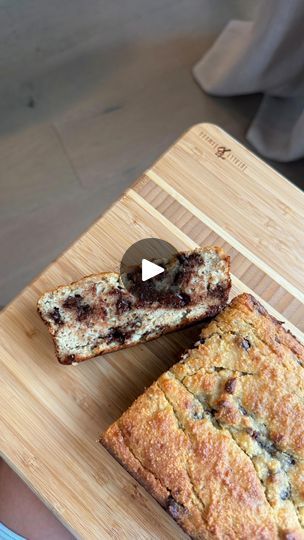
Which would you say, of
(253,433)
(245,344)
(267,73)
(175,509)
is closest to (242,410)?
(253,433)

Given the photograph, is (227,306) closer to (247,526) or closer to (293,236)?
(293,236)

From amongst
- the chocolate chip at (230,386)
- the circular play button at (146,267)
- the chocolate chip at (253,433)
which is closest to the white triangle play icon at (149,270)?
the circular play button at (146,267)

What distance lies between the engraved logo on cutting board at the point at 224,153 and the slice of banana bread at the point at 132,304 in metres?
0.39

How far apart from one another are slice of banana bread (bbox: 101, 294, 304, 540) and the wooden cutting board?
0.16m

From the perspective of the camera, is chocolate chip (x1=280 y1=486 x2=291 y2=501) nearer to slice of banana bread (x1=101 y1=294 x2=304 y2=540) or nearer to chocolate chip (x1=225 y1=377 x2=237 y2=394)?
slice of banana bread (x1=101 y1=294 x2=304 y2=540)

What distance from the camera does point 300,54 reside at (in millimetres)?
2822

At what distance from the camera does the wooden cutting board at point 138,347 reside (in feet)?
5.82

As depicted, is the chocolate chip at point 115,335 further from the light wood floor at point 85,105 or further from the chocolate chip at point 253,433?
the light wood floor at point 85,105

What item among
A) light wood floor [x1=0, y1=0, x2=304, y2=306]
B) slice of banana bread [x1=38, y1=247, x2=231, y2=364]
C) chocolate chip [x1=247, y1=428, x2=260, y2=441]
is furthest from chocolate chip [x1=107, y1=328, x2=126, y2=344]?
light wood floor [x1=0, y1=0, x2=304, y2=306]

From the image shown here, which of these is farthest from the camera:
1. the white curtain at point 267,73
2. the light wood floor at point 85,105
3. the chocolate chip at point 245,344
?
the light wood floor at point 85,105

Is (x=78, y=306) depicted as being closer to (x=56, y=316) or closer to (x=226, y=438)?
(x=56, y=316)

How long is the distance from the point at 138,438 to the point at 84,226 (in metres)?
1.57

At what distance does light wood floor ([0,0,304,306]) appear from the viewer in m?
3.04

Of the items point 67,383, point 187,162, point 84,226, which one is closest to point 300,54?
point 187,162
